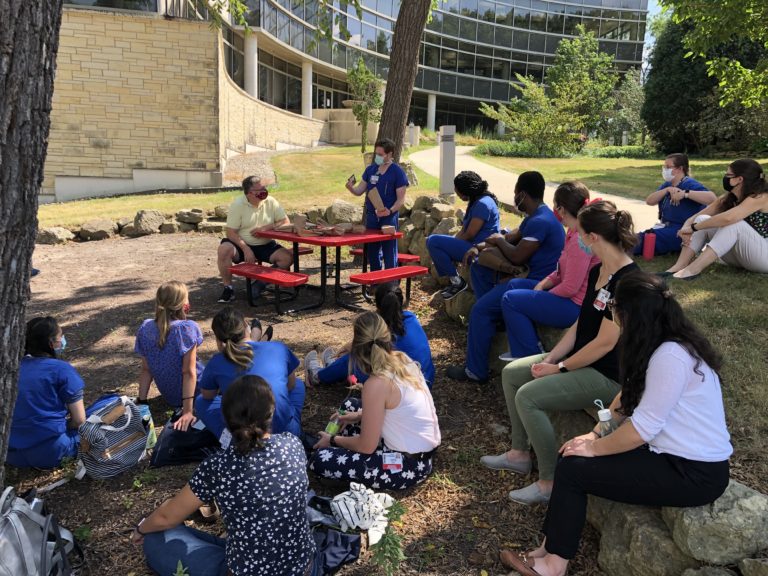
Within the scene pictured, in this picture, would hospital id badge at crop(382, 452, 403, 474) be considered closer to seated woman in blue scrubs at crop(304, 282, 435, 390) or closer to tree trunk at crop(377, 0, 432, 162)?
seated woman in blue scrubs at crop(304, 282, 435, 390)

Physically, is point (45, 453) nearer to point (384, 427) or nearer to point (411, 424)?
point (384, 427)

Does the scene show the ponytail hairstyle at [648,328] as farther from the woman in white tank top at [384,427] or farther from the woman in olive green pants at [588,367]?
the woman in white tank top at [384,427]

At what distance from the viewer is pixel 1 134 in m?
2.03

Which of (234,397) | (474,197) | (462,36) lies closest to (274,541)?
(234,397)

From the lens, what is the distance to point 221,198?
1383 cm

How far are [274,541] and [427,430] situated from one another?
1183 millimetres

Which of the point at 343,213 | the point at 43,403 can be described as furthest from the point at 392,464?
the point at 343,213

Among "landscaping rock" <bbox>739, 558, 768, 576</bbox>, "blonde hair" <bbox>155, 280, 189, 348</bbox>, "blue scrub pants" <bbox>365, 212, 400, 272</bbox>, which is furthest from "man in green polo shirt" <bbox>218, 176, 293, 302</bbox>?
"landscaping rock" <bbox>739, 558, 768, 576</bbox>

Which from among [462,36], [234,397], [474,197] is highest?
[462,36]

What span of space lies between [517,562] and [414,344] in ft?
5.66

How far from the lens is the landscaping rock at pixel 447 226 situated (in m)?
7.46

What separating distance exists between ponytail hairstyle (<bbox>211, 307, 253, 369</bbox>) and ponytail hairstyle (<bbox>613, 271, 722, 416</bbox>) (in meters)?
2.08

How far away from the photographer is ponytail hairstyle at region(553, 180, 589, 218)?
13.4 ft

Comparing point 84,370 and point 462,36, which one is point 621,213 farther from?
point 462,36
